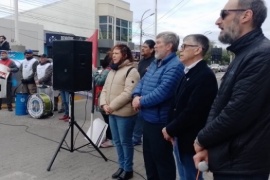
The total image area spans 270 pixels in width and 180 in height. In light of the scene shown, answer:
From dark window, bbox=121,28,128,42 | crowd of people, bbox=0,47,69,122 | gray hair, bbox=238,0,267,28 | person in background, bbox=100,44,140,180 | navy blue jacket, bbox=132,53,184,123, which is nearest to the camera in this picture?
gray hair, bbox=238,0,267,28

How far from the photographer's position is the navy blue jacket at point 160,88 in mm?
3469

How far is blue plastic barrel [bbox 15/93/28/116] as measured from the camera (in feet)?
30.6

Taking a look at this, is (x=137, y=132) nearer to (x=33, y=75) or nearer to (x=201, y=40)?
(x=201, y=40)

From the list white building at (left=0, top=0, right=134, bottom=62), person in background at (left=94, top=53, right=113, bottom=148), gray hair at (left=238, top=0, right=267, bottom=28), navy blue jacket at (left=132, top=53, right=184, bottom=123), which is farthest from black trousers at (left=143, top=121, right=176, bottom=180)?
white building at (left=0, top=0, right=134, bottom=62)

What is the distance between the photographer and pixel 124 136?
4387mm

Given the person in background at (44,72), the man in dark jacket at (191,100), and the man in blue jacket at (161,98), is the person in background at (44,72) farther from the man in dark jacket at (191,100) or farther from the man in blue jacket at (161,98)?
the man in dark jacket at (191,100)

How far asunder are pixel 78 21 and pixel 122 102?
37543 millimetres

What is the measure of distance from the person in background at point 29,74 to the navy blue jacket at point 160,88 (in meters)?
7.00

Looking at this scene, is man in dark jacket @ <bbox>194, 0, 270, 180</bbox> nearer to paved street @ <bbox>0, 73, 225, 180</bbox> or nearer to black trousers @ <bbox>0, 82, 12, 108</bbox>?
paved street @ <bbox>0, 73, 225, 180</bbox>

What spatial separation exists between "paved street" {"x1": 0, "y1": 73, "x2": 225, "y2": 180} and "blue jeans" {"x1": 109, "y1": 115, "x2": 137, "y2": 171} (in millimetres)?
323

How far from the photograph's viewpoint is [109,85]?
450 centimetres

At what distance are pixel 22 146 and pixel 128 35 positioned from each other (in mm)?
43886

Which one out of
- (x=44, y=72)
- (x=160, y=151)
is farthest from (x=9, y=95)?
(x=160, y=151)

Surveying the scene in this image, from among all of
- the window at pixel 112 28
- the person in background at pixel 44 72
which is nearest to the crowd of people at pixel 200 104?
the person in background at pixel 44 72
